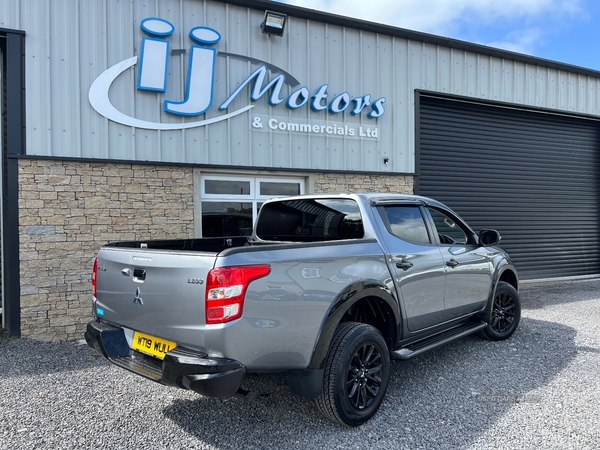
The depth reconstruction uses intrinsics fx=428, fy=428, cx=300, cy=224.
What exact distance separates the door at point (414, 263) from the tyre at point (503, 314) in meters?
1.34

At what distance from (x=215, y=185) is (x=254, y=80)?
1.87 metres

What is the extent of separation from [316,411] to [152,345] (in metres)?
1.41

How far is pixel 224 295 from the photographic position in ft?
8.54

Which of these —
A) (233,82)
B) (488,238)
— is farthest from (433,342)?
(233,82)

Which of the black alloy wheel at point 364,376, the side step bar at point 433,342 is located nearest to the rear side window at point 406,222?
the side step bar at point 433,342

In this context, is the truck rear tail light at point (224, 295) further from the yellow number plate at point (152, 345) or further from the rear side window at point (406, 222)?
the rear side window at point (406, 222)

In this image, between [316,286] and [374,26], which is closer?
[316,286]

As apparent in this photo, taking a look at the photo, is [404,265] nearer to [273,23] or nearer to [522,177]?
[273,23]

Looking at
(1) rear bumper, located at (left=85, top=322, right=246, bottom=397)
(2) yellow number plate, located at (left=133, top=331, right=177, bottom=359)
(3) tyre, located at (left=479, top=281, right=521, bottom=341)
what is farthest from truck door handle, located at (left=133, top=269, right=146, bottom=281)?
(3) tyre, located at (left=479, top=281, right=521, bottom=341)

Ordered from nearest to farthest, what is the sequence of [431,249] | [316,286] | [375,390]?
[316,286], [375,390], [431,249]

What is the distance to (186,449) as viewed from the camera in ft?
9.50

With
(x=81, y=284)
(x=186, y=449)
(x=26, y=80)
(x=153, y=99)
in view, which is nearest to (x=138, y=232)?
(x=81, y=284)

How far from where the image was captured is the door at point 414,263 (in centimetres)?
372

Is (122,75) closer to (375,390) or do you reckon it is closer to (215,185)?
(215,185)
